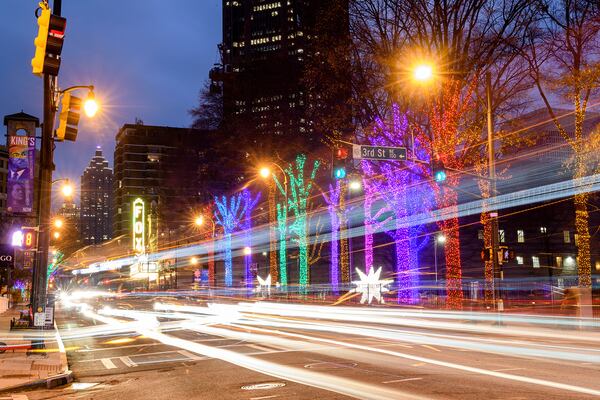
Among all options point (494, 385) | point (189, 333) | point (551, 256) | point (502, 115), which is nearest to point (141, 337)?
point (189, 333)

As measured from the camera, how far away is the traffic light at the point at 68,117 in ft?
48.3

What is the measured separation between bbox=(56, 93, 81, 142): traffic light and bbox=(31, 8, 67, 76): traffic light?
351cm

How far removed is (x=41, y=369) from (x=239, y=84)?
43.4 metres

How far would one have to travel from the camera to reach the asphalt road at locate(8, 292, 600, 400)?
32.8ft

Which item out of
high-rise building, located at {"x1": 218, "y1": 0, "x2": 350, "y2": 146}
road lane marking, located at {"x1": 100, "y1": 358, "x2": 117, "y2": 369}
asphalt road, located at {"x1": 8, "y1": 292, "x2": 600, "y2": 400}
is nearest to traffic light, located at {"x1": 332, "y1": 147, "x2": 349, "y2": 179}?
asphalt road, located at {"x1": 8, "y1": 292, "x2": 600, "y2": 400}

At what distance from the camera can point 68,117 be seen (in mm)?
14922

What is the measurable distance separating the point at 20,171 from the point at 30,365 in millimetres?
11130

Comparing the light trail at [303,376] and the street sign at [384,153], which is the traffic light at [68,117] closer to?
the light trail at [303,376]

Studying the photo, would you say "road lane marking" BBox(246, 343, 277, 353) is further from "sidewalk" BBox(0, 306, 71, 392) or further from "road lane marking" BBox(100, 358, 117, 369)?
"sidewalk" BBox(0, 306, 71, 392)

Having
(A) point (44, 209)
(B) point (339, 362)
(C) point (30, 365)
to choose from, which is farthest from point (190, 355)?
(A) point (44, 209)

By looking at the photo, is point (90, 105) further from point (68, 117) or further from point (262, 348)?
point (262, 348)

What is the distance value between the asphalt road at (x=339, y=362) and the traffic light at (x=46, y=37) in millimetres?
6231

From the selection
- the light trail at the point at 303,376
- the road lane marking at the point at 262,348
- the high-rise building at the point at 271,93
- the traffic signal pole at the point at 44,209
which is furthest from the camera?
the high-rise building at the point at 271,93

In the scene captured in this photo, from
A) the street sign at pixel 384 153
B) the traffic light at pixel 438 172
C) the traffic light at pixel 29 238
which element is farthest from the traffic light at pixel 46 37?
the traffic light at pixel 438 172
